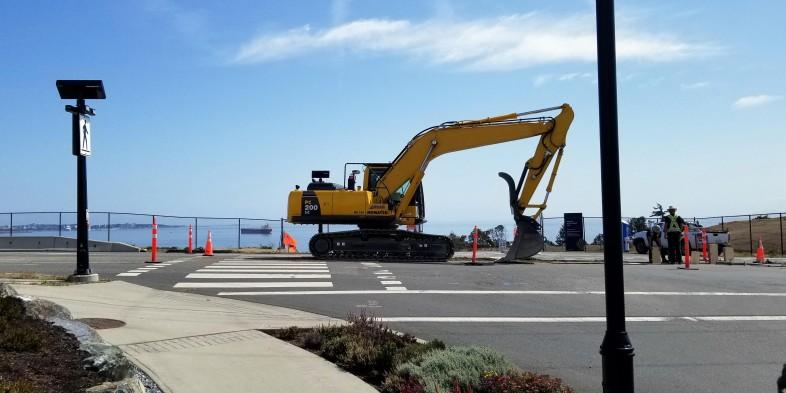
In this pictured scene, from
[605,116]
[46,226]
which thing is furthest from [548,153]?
[46,226]

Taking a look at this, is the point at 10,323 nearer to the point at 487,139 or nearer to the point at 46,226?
the point at 487,139

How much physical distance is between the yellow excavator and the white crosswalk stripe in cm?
394

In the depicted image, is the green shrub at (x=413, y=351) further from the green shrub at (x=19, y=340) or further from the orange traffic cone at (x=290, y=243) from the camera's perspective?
the orange traffic cone at (x=290, y=243)

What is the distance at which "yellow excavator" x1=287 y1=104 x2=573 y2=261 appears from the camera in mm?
21984

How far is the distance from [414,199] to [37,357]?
60.3 feet

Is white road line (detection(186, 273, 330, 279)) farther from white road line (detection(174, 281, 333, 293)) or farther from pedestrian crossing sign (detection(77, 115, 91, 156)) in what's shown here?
pedestrian crossing sign (detection(77, 115, 91, 156))

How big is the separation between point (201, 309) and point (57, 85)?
18.1 ft

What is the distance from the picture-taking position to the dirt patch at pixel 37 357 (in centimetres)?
469

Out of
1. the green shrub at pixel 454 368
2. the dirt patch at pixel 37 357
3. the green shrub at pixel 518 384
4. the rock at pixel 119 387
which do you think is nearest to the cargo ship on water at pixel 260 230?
the dirt patch at pixel 37 357

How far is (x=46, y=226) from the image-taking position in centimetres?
3062

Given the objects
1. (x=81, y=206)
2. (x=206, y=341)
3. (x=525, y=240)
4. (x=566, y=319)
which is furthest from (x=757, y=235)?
(x=206, y=341)

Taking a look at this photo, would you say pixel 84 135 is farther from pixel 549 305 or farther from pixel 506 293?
pixel 549 305

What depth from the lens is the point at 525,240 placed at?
21.8m

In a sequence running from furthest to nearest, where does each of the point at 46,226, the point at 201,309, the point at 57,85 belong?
the point at 46,226
the point at 57,85
the point at 201,309
